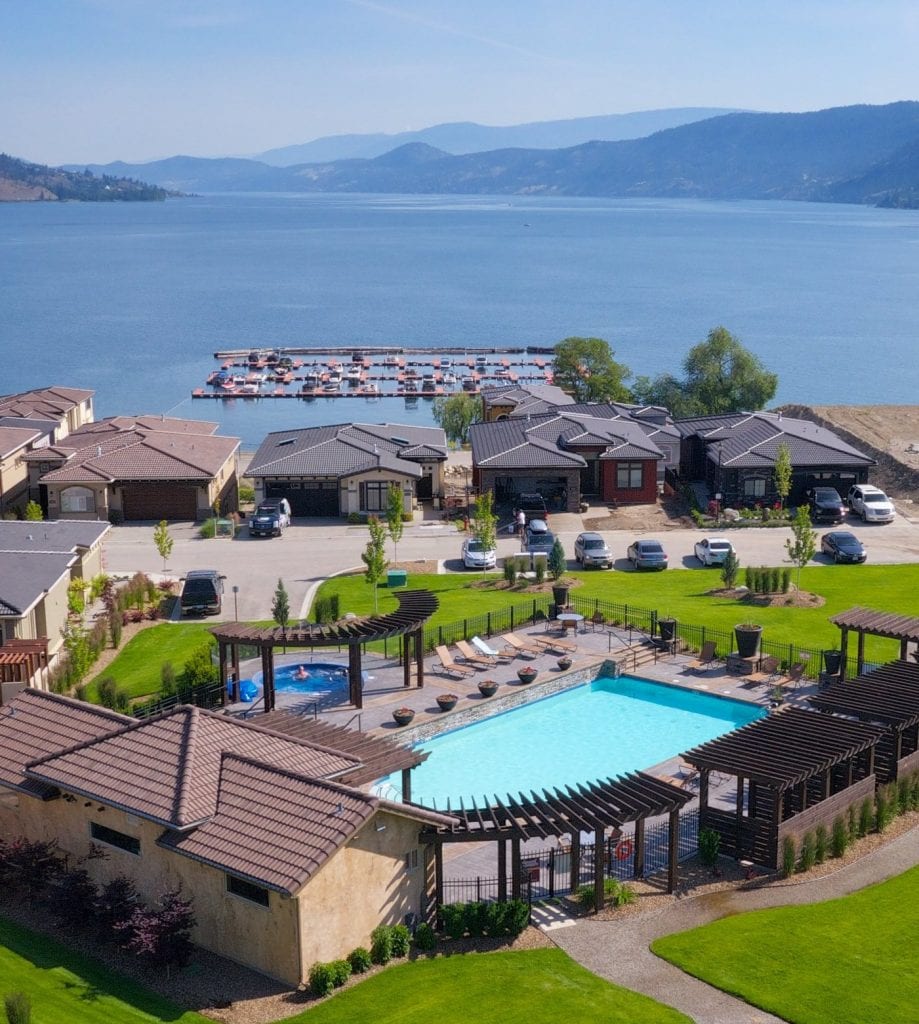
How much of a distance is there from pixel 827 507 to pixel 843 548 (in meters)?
6.76

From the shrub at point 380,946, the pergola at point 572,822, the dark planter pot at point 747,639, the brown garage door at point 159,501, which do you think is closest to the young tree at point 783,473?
the dark planter pot at point 747,639

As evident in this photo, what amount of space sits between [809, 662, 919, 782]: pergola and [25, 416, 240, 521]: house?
1364 inches

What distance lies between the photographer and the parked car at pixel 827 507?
5569 cm

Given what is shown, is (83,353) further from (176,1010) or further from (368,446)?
(176,1010)

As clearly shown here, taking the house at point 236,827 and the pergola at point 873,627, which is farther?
the pergola at point 873,627

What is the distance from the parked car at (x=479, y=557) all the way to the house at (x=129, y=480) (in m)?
14.3

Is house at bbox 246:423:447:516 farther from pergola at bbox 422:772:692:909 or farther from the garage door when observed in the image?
pergola at bbox 422:772:692:909

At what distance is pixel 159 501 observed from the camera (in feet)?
188

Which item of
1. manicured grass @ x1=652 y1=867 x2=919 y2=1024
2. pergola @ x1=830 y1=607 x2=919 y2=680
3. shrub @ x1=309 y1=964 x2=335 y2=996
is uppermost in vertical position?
pergola @ x1=830 y1=607 x2=919 y2=680

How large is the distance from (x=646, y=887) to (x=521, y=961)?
3.75m

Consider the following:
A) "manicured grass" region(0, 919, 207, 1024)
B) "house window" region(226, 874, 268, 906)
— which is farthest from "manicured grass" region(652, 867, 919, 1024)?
"manicured grass" region(0, 919, 207, 1024)

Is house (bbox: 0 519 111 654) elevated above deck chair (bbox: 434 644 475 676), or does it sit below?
above

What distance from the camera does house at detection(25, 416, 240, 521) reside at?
185ft

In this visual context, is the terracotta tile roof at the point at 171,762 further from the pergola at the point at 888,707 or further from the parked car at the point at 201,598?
the parked car at the point at 201,598
